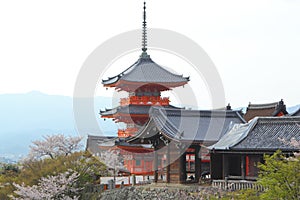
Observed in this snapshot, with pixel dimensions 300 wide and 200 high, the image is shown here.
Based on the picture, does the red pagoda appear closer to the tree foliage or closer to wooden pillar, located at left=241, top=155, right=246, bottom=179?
the tree foliage

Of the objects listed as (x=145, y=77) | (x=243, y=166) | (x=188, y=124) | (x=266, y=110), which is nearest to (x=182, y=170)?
(x=188, y=124)

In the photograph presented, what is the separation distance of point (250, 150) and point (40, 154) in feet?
54.9

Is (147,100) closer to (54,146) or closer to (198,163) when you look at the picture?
(54,146)

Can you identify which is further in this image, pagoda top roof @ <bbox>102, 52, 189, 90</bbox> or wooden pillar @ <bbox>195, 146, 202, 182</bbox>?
pagoda top roof @ <bbox>102, 52, 189, 90</bbox>

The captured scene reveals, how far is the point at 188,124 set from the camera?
28.0 m

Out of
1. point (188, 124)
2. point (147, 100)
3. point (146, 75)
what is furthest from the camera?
point (146, 75)

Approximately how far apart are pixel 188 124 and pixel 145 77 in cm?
1568

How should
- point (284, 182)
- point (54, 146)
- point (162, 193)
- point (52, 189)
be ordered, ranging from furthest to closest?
point (54, 146)
point (162, 193)
point (52, 189)
point (284, 182)

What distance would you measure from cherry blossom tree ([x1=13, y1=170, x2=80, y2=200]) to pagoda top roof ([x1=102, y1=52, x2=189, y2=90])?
692 inches

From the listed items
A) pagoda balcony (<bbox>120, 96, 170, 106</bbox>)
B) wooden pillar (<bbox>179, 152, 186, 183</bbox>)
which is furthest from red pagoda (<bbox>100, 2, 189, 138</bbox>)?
wooden pillar (<bbox>179, 152, 186, 183</bbox>)

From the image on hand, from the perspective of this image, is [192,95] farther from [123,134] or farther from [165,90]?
[123,134]

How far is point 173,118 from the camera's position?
2817cm

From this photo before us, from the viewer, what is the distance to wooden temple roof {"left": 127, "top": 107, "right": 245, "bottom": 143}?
87.5ft

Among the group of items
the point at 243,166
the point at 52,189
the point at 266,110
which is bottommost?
the point at 52,189
